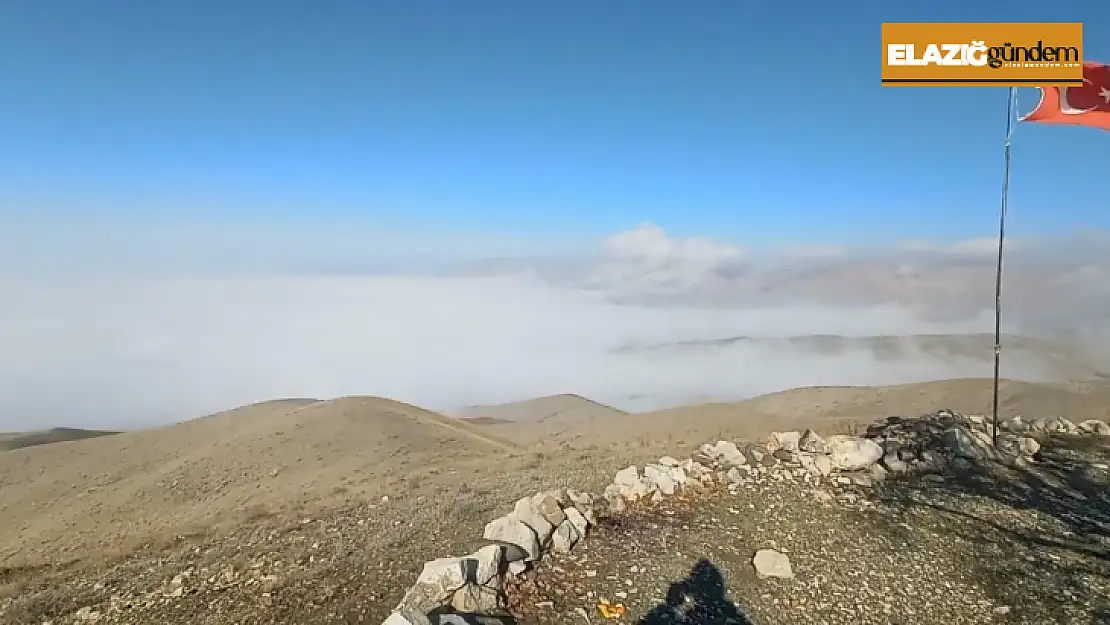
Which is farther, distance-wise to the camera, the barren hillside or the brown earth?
the barren hillside

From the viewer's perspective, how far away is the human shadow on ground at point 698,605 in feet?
23.9

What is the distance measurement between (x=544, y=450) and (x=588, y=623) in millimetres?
10520

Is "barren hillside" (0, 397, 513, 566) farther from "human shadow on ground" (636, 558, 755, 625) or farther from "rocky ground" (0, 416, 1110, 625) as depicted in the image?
"human shadow on ground" (636, 558, 755, 625)

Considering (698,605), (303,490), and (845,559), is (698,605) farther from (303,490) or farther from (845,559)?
(303,490)

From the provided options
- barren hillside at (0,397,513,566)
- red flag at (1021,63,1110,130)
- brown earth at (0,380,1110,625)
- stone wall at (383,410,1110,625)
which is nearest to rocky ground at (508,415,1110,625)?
stone wall at (383,410,1110,625)

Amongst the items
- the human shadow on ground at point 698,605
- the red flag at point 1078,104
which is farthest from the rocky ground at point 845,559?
the red flag at point 1078,104

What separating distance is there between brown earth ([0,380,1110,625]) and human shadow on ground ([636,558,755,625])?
321cm

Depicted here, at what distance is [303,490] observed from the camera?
14.3 meters

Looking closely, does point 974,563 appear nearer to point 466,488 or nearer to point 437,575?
point 437,575

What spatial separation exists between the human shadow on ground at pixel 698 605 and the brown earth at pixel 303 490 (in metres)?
3.21

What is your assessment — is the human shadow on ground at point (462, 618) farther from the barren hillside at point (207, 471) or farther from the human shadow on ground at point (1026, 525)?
the barren hillside at point (207, 471)

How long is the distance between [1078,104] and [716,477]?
8.99 m

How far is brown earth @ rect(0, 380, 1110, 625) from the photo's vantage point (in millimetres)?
8617

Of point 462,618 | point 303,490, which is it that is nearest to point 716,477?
point 462,618
